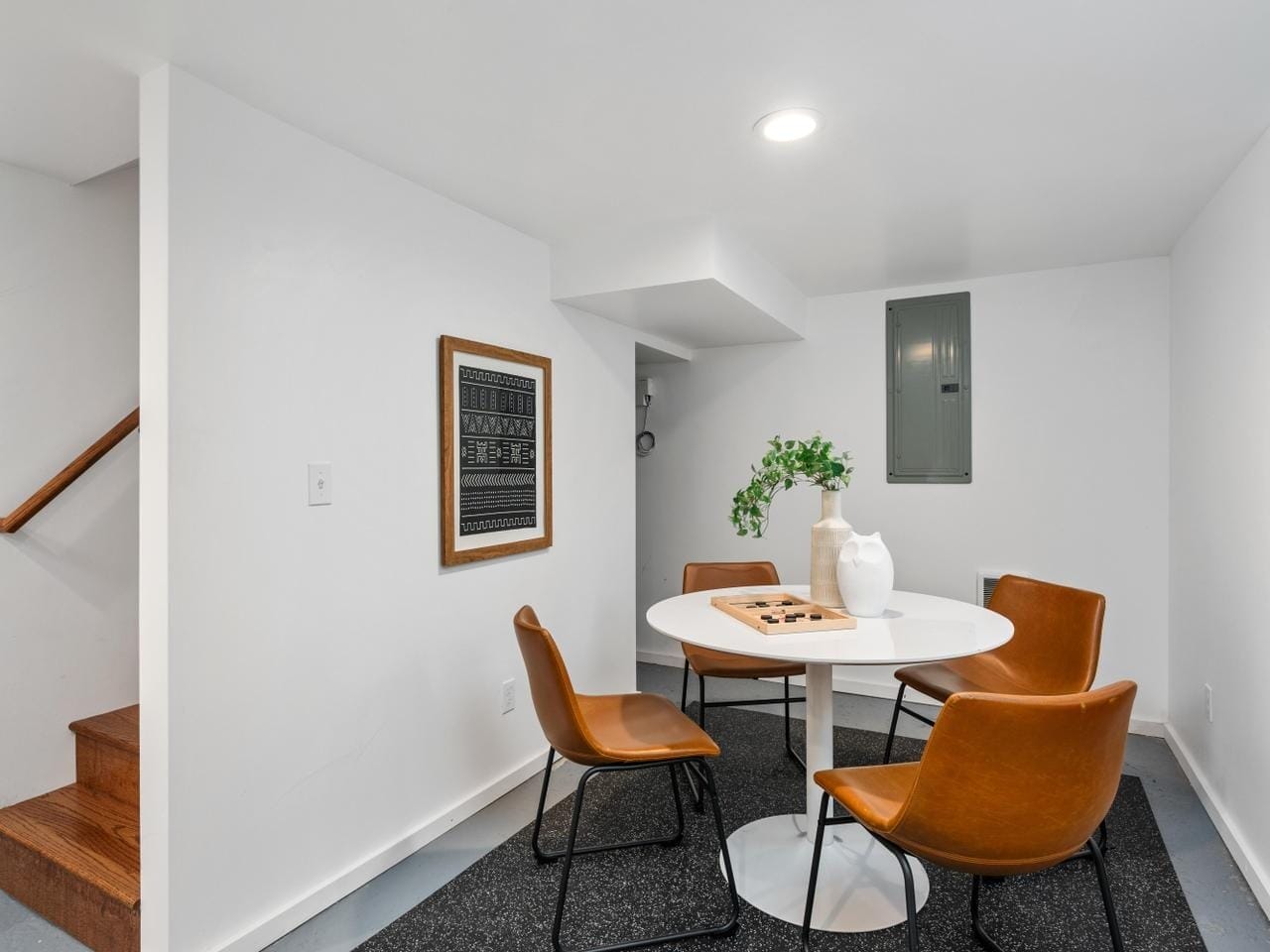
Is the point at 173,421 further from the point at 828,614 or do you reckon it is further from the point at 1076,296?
the point at 1076,296

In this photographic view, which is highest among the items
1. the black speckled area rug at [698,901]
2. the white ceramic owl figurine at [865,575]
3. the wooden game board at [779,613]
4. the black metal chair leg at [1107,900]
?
the white ceramic owl figurine at [865,575]

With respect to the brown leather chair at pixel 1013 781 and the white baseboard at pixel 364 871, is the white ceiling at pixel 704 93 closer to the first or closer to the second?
the brown leather chair at pixel 1013 781

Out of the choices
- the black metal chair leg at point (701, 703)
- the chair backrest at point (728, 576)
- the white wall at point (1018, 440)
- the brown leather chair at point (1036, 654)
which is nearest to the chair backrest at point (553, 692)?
the black metal chair leg at point (701, 703)

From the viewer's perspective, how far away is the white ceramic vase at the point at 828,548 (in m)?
2.35

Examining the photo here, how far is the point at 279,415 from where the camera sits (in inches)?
74.2

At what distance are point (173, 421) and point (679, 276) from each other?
1766 millimetres

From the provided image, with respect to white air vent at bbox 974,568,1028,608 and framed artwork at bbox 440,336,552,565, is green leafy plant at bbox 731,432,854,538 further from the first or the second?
white air vent at bbox 974,568,1028,608

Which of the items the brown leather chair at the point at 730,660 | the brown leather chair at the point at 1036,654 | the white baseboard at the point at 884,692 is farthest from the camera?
the white baseboard at the point at 884,692

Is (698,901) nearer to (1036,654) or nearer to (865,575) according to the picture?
(865,575)

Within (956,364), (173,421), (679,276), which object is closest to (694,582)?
(679,276)

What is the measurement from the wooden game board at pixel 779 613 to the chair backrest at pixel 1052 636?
0.59 meters

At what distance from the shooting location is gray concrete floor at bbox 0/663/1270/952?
72.3 inches

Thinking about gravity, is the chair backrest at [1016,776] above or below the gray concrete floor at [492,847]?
above

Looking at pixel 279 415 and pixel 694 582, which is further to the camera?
pixel 694 582
